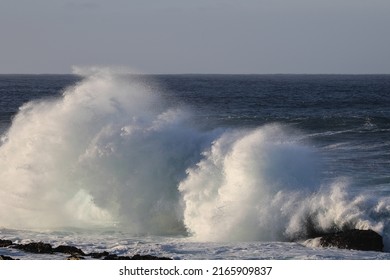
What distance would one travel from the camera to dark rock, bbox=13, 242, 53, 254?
547 inches

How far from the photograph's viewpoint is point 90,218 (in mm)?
18875

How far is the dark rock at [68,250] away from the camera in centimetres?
1389

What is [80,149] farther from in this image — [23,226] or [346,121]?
[346,121]

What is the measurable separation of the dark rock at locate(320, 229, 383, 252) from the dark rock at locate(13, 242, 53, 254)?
16.8 ft

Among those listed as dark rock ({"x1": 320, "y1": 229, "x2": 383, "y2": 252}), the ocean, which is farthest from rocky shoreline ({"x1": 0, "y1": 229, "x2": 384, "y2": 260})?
the ocean

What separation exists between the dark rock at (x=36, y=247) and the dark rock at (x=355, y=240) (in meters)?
5.12

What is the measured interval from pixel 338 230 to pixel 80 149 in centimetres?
736

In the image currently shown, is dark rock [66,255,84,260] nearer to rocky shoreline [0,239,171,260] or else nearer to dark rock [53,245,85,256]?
rocky shoreline [0,239,171,260]

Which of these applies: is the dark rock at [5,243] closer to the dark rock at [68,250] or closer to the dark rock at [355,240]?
the dark rock at [68,250]

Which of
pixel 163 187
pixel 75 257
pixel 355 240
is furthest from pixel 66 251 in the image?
pixel 163 187

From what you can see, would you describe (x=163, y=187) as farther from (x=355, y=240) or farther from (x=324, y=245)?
(x=355, y=240)

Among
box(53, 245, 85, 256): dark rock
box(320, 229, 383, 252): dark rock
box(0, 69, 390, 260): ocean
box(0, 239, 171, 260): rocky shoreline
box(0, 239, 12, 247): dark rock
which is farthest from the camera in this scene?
box(0, 69, 390, 260): ocean

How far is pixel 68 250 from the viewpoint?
46.0 feet

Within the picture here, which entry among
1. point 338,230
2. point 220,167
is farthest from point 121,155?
point 338,230
